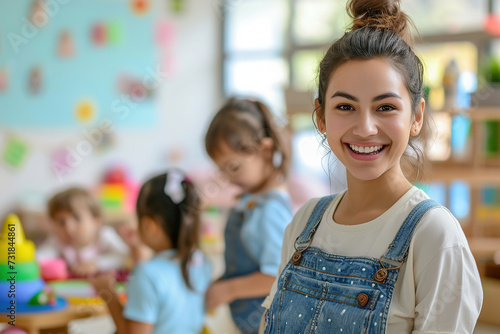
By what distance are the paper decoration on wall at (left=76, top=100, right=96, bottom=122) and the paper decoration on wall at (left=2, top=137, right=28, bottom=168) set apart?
19.4 inches

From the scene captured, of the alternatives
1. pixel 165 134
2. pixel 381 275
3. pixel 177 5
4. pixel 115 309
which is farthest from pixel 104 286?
pixel 177 5

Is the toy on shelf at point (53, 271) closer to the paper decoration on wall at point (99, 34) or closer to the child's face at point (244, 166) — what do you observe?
the child's face at point (244, 166)

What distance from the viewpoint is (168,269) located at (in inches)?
66.7

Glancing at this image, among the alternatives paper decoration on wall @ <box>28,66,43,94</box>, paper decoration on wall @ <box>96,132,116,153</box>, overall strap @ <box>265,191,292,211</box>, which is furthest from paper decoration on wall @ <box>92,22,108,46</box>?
overall strap @ <box>265,191,292,211</box>

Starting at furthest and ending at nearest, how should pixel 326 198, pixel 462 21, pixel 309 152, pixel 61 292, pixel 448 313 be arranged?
pixel 309 152, pixel 462 21, pixel 61 292, pixel 326 198, pixel 448 313

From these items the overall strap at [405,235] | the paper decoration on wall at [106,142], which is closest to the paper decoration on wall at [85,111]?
the paper decoration on wall at [106,142]

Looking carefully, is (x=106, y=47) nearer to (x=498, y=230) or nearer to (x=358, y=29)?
(x=498, y=230)

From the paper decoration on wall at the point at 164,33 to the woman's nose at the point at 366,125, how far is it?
4.75 m

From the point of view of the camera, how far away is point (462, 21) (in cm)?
464

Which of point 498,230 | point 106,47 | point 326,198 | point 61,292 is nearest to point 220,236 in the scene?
point 106,47

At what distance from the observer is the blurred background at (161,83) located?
4.44m

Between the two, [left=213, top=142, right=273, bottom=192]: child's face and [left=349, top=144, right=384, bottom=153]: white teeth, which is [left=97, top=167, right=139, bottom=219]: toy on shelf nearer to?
[left=213, top=142, right=273, bottom=192]: child's face

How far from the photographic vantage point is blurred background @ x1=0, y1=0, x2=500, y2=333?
4.44 meters

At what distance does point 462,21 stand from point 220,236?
248 centimetres
